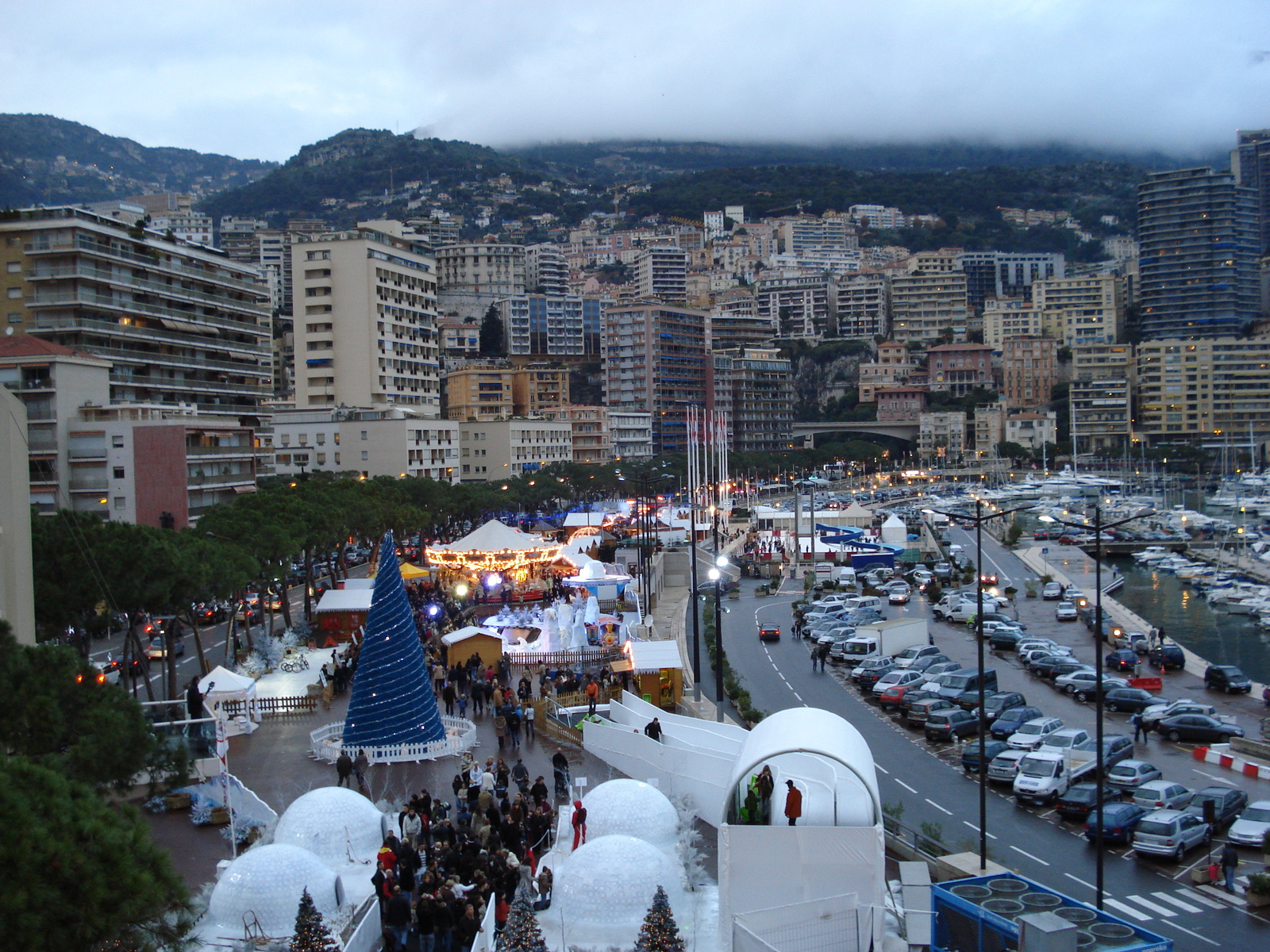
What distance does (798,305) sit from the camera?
171m

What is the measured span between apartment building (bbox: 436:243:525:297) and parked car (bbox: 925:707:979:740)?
133930mm

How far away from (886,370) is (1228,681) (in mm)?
117048

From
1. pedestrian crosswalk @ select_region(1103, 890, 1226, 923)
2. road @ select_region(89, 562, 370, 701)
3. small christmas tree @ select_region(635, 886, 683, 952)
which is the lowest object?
pedestrian crosswalk @ select_region(1103, 890, 1226, 923)

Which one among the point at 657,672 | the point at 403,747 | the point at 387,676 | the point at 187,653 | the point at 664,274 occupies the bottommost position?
the point at 187,653

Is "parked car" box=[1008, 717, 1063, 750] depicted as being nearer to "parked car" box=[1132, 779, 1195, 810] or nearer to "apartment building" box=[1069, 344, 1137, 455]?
"parked car" box=[1132, 779, 1195, 810]

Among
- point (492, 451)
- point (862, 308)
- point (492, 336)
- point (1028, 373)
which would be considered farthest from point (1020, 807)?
point (862, 308)

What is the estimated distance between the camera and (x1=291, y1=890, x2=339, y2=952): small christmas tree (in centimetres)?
1031

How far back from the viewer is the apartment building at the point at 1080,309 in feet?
514

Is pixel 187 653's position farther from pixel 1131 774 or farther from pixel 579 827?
pixel 1131 774

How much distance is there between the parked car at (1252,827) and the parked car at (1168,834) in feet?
1.47

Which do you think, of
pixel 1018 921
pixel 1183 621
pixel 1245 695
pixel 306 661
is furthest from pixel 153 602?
pixel 1183 621

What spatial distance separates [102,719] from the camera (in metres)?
10.7

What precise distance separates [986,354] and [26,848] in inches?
5660

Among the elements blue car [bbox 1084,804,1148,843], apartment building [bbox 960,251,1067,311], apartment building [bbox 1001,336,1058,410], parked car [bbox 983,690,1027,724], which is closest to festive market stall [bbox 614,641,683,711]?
parked car [bbox 983,690,1027,724]
